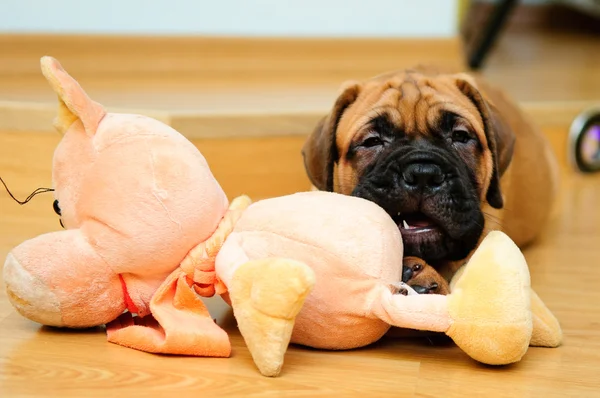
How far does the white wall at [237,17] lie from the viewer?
14.4 ft

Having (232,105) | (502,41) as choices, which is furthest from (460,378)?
(502,41)

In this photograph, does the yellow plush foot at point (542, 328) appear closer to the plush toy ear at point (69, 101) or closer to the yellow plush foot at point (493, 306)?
the yellow plush foot at point (493, 306)

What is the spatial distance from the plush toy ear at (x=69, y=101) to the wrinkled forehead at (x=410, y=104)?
0.72 metres

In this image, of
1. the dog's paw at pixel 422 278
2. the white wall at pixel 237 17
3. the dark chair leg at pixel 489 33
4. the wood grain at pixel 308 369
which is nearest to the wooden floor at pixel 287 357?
the wood grain at pixel 308 369

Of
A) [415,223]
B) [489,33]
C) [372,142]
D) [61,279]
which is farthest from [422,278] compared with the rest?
[489,33]

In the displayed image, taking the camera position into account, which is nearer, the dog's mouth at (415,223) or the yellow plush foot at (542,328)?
the yellow plush foot at (542,328)

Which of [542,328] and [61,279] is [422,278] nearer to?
[542,328]

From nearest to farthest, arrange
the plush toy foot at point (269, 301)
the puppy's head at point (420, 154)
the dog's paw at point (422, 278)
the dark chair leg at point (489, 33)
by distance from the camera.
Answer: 1. the plush toy foot at point (269, 301)
2. the dog's paw at point (422, 278)
3. the puppy's head at point (420, 154)
4. the dark chair leg at point (489, 33)

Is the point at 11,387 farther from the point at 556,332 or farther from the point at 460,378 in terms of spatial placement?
the point at 556,332

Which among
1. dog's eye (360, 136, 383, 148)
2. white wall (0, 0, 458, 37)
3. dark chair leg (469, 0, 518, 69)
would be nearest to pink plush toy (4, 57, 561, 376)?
dog's eye (360, 136, 383, 148)

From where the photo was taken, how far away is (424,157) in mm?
2234

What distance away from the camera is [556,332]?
7.13 ft

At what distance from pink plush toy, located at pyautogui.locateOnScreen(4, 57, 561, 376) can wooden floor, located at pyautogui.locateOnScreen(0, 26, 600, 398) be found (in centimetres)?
5

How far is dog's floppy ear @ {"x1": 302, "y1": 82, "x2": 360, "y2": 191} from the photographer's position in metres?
2.51
